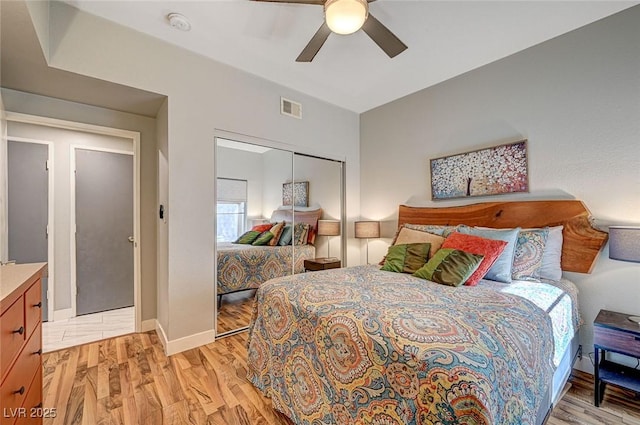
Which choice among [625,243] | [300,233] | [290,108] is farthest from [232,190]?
[625,243]

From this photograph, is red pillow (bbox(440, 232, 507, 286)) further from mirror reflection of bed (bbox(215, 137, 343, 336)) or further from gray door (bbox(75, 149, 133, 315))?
gray door (bbox(75, 149, 133, 315))

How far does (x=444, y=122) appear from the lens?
10.2 feet

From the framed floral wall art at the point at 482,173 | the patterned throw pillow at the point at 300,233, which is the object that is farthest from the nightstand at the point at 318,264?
the framed floral wall art at the point at 482,173

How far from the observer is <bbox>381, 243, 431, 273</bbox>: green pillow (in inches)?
91.8

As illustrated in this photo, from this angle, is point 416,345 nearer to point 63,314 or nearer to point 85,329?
point 85,329

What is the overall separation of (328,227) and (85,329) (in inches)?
118

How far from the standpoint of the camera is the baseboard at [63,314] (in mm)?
3129

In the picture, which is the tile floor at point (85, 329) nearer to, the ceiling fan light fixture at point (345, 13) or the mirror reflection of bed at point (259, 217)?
the mirror reflection of bed at point (259, 217)

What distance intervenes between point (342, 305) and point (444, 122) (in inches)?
104

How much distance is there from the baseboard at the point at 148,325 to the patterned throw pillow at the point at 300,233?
1798 mm

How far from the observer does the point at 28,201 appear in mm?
2977

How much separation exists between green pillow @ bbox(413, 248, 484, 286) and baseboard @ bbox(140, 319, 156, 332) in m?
2.87

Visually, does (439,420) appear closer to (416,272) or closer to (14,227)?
(416,272)

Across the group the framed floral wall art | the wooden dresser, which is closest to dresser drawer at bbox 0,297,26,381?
the wooden dresser
